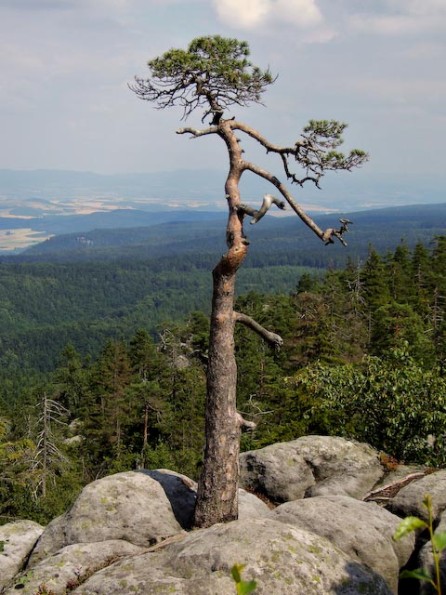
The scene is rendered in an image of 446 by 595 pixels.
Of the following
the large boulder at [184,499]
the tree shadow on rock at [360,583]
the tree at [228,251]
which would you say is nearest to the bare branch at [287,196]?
the tree at [228,251]

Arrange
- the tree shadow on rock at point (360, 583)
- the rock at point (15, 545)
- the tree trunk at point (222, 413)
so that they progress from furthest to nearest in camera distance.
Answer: the rock at point (15, 545)
the tree trunk at point (222, 413)
the tree shadow on rock at point (360, 583)

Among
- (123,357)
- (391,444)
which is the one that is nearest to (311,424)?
(391,444)

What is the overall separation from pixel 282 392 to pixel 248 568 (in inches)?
1114

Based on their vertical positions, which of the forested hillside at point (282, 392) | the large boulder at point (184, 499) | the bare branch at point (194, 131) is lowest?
the forested hillside at point (282, 392)

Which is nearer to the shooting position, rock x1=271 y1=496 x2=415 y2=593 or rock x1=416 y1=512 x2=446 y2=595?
rock x1=416 y1=512 x2=446 y2=595

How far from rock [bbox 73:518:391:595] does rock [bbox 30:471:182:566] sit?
2.94 metres

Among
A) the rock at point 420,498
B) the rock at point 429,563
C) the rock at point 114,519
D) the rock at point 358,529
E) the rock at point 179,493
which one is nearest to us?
the rock at point 429,563

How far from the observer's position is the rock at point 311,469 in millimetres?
18016

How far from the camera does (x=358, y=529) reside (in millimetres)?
11328

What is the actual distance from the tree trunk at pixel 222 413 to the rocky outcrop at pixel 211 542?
0.99m

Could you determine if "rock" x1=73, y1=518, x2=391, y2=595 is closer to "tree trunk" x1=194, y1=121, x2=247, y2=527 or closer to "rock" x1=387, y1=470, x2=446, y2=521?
"tree trunk" x1=194, y1=121, x2=247, y2=527

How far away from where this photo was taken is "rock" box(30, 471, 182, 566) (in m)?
12.9

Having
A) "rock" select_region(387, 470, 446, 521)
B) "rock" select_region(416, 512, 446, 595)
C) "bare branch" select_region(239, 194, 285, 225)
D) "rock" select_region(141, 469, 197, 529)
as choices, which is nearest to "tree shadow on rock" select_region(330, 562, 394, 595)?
"rock" select_region(416, 512, 446, 595)

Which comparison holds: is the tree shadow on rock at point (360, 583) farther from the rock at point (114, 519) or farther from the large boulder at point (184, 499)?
the rock at point (114, 519)
